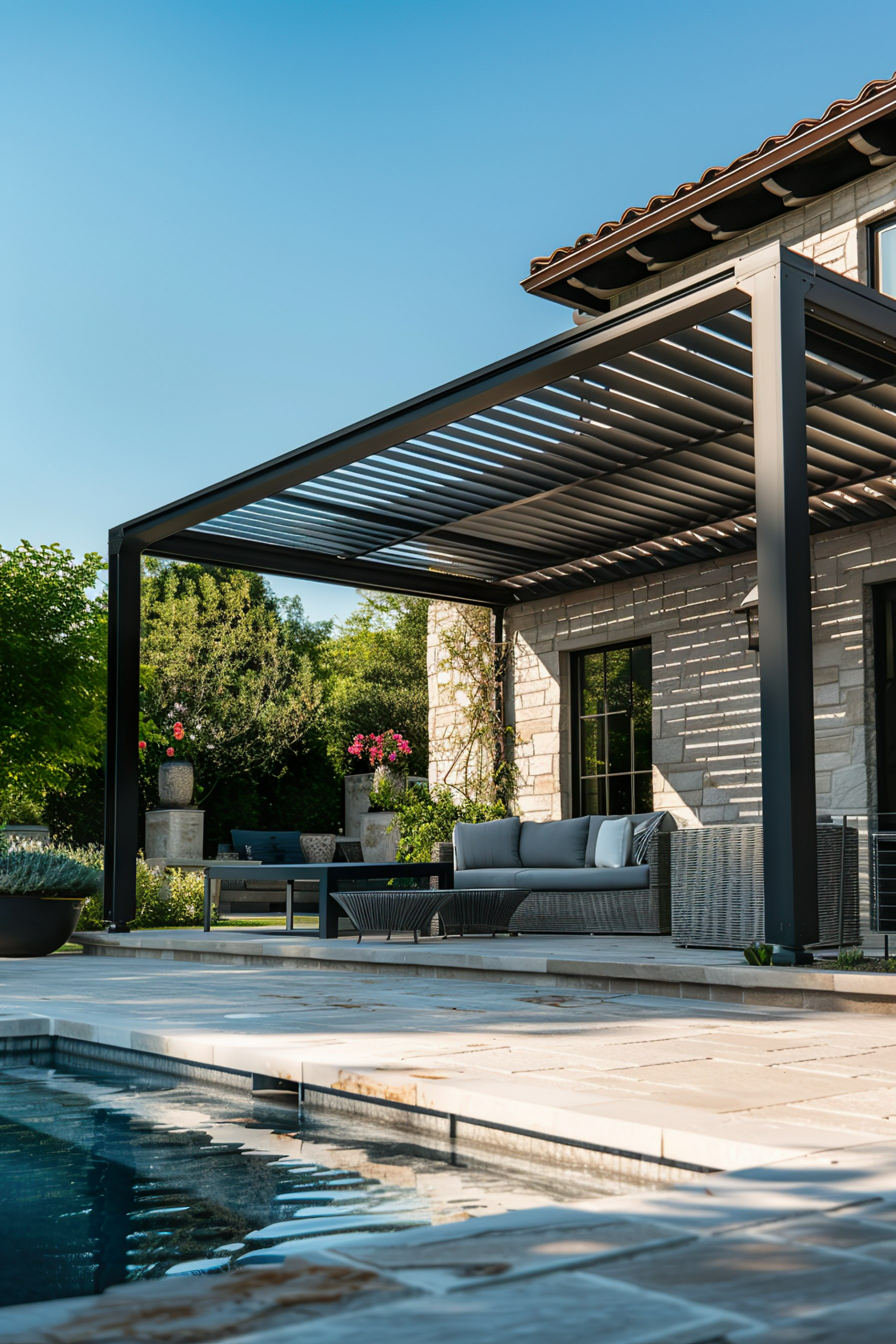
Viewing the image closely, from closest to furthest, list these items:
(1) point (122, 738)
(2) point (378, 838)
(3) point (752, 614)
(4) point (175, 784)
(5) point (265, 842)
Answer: (3) point (752, 614)
(1) point (122, 738)
(5) point (265, 842)
(2) point (378, 838)
(4) point (175, 784)

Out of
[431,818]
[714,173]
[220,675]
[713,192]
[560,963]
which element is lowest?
[560,963]

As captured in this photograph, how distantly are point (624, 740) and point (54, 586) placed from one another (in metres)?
5.67

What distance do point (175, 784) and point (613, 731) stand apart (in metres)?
7.79

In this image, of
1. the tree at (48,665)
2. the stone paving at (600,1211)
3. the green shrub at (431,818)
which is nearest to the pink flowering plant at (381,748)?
the green shrub at (431,818)

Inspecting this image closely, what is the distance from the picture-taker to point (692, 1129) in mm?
2244

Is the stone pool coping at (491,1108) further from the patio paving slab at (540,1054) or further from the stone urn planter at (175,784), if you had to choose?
the stone urn planter at (175,784)

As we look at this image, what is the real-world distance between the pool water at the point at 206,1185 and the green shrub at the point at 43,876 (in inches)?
213

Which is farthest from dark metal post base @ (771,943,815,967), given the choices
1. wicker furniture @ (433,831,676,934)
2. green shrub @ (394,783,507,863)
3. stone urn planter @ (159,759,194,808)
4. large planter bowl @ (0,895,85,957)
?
stone urn planter @ (159,759,194,808)

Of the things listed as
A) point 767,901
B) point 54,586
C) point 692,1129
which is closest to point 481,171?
point 54,586

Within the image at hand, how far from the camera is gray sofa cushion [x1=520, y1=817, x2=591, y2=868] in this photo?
30.7 ft

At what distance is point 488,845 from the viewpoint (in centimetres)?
980

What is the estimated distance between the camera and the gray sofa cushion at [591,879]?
8.09 metres

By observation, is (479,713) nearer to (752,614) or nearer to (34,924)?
(752,614)

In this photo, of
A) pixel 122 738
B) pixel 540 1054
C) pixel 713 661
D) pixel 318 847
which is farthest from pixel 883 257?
pixel 318 847
